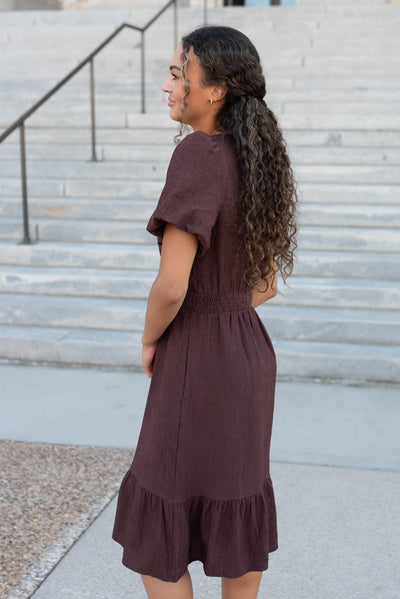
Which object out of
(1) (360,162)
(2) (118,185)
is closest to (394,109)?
(1) (360,162)

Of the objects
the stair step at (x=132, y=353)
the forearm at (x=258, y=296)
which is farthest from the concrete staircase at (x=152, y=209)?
the forearm at (x=258, y=296)

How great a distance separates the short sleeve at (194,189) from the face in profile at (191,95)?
0.13 meters

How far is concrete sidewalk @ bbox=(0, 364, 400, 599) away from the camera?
2.57 metres

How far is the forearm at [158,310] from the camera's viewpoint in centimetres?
172

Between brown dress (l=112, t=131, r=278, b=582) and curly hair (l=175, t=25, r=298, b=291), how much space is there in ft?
0.15

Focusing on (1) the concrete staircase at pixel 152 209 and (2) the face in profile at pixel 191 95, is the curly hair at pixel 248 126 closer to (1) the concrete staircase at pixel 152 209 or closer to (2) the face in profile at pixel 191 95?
(2) the face in profile at pixel 191 95

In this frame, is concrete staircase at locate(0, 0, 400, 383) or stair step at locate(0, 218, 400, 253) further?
stair step at locate(0, 218, 400, 253)

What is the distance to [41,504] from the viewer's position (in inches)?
119

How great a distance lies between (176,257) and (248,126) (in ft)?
1.20

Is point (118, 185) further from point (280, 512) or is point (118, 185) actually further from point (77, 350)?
point (280, 512)

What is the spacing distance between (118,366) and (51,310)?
0.75 m

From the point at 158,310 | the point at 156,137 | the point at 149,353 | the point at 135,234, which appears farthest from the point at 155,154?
the point at 158,310

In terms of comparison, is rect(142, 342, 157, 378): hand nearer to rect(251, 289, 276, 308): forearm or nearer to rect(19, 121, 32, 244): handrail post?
rect(251, 289, 276, 308): forearm

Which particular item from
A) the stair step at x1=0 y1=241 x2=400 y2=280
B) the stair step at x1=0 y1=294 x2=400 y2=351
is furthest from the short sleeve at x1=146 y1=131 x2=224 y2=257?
the stair step at x1=0 y1=241 x2=400 y2=280
